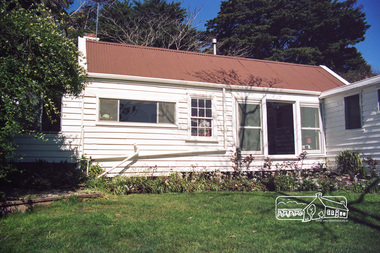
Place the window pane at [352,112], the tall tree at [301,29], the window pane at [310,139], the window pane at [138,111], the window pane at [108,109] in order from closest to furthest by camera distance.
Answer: the window pane at [108,109], the window pane at [138,111], the window pane at [352,112], the window pane at [310,139], the tall tree at [301,29]

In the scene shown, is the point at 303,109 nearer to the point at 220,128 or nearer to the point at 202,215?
the point at 220,128

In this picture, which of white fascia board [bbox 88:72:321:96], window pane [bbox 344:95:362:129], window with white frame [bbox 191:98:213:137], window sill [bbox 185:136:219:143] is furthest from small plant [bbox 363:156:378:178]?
window with white frame [bbox 191:98:213:137]

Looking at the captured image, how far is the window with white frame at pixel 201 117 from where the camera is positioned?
31.1 feet

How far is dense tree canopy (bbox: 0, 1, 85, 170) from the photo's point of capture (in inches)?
201

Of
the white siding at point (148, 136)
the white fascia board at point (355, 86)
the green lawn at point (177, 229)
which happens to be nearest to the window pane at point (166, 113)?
the white siding at point (148, 136)

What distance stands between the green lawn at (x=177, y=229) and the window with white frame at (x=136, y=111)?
9.87ft

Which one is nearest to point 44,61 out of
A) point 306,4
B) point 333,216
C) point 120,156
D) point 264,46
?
point 120,156

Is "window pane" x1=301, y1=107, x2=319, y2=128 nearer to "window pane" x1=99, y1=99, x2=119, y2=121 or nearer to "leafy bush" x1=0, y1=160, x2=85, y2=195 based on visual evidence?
"window pane" x1=99, y1=99, x2=119, y2=121

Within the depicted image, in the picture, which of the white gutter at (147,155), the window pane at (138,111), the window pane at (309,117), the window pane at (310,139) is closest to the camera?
the white gutter at (147,155)

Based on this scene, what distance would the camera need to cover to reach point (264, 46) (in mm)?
27688

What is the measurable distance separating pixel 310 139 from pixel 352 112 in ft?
5.42

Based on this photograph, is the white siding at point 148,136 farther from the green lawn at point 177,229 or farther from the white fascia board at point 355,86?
the green lawn at point 177,229

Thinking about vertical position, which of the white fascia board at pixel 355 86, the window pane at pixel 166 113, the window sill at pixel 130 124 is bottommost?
the window sill at pixel 130 124

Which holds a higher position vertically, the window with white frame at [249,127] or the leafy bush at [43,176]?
the window with white frame at [249,127]
